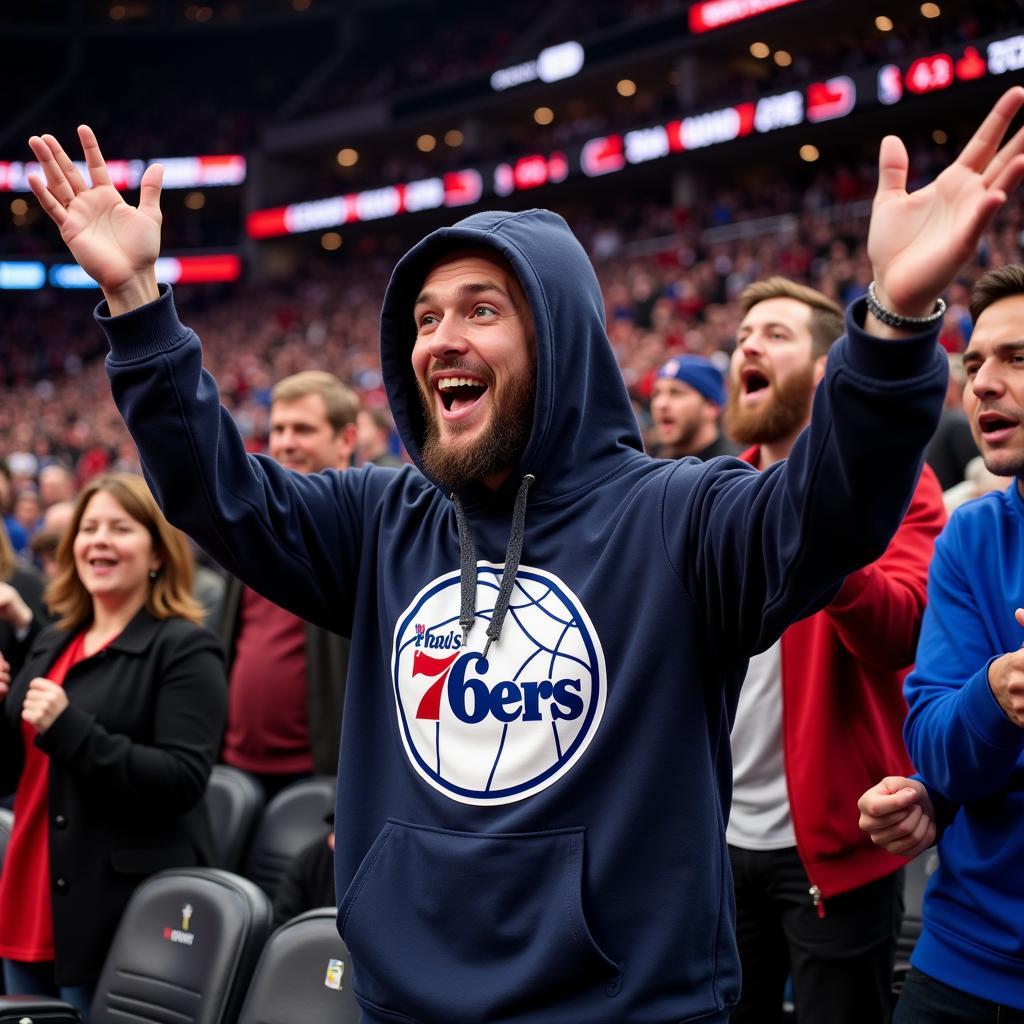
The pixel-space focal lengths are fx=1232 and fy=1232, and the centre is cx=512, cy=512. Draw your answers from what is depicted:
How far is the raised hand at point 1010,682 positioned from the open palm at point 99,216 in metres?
1.36

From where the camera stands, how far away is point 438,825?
1.71 m

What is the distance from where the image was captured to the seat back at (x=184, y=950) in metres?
2.74

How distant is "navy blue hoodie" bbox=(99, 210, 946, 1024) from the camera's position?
1.56m

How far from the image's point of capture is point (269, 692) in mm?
4145

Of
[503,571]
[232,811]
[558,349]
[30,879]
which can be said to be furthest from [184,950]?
[558,349]

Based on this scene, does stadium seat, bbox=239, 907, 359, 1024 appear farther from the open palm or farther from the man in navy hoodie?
the open palm

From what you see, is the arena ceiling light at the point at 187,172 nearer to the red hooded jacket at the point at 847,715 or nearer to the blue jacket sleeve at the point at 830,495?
the red hooded jacket at the point at 847,715

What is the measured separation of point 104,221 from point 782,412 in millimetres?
1689

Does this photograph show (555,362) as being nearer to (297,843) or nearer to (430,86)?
(297,843)

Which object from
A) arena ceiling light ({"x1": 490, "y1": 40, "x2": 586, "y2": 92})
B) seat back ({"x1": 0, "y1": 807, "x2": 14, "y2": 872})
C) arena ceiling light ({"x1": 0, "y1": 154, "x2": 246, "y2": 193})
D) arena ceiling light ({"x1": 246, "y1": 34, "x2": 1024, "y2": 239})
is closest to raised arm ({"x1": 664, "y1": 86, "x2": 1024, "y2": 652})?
seat back ({"x1": 0, "y1": 807, "x2": 14, "y2": 872})

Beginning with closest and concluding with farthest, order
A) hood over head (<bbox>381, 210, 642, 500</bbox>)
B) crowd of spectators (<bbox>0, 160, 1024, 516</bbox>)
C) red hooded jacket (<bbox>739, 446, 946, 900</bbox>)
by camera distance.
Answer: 1. hood over head (<bbox>381, 210, 642, 500</bbox>)
2. red hooded jacket (<bbox>739, 446, 946, 900</bbox>)
3. crowd of spectators (<bbox>0, 160, 1024, 516</bbox>)

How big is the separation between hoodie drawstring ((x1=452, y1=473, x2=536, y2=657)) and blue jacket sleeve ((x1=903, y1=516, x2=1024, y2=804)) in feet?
2.42

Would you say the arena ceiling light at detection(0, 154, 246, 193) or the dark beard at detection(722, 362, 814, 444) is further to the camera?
the arena ceiling light at detection(0, 154, 246, 193)

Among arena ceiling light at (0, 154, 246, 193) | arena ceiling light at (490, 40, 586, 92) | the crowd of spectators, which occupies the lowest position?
the crowd of spectators
